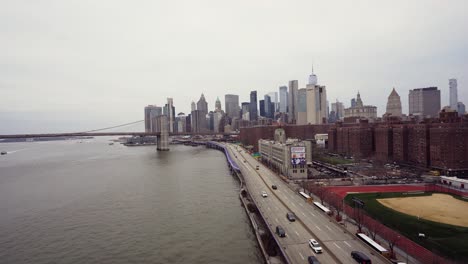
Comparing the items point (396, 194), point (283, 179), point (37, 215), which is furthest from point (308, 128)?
point (37, 215)

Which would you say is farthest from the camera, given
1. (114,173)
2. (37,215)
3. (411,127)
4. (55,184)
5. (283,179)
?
(114,173)

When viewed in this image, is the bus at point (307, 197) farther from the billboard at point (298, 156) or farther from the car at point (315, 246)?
the billboard at point (298, 156)

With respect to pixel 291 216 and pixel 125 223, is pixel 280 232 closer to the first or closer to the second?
pixel 291 216

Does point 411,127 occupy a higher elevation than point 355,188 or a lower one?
higher

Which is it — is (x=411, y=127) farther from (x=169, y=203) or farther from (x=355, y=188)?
(x=169, y=203)

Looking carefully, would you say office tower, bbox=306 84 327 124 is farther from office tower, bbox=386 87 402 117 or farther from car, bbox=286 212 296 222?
car, bbox=286 212 296 222

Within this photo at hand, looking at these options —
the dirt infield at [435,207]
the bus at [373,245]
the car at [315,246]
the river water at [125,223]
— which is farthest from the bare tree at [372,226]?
the river water at [125,223]
